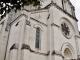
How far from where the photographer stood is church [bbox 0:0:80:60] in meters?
13.8

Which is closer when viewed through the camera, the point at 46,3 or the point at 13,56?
the point at 13,56

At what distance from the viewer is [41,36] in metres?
16.2

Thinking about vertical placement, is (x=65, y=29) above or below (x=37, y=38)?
above

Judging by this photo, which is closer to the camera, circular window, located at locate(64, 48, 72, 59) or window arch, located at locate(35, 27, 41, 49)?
window arch, located at locate(35, 27, 41, 49)

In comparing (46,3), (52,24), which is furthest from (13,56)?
(46,3)

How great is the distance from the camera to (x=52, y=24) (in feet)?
55.1

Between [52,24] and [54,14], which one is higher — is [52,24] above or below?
below

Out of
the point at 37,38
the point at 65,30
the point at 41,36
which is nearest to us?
the point at 37,38

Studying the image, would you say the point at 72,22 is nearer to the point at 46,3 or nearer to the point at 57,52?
the point at 46,3

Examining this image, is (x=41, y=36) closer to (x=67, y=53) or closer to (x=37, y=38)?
(x=37, y=38)

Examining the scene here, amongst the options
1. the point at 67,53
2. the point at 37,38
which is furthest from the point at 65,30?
the point at 37,38

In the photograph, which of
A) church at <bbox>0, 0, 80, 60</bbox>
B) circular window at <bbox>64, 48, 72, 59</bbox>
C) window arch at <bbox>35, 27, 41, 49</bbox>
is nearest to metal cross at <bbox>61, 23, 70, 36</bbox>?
church at <bbox>0, 0, 80, 60</bbox>

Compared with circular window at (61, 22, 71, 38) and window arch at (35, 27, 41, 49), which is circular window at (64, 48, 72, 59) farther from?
window arch at (35, 27, 41, 49)

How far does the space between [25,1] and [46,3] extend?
48.8 ft
